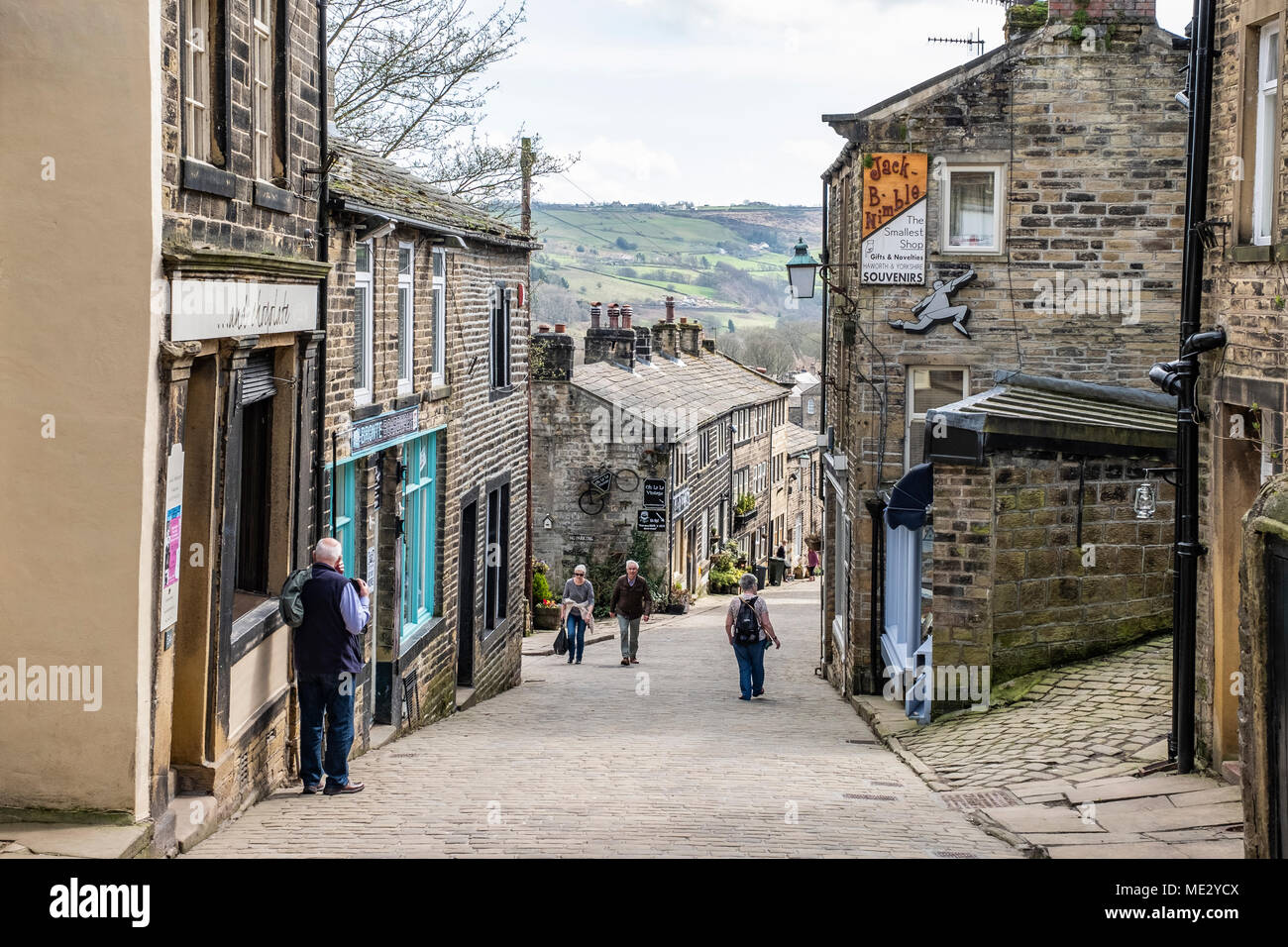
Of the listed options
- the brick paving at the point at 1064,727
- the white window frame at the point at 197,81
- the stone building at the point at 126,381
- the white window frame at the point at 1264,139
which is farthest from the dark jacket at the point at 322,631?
the white window frame at the point at 1264,139

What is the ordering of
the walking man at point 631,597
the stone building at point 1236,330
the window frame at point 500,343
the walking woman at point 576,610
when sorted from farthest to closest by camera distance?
the walking woman at point 576,610 < the walking man at point 631,597 < the window frame at point 500,343 < the stone building at point 1236,330

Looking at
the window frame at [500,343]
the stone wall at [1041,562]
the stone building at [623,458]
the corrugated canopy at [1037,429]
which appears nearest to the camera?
the corrugated canopy at [1037,429]

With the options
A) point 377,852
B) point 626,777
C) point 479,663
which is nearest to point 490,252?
point 479,663

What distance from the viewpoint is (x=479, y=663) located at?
667 inches

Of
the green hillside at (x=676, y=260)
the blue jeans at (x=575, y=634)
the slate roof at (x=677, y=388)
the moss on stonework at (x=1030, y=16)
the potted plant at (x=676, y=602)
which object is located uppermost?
the green hillside at (x=676, y=260)

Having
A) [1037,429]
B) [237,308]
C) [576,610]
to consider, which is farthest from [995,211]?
[237,308]

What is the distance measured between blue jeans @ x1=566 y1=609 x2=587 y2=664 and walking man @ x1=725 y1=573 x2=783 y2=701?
18.9ft

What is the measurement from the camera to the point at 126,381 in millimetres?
6469

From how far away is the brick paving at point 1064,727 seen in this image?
1000cm

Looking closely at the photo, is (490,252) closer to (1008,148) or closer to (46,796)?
(1008,148)

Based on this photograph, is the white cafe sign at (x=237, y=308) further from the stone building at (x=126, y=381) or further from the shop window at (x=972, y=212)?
the shop window at (x=972, y=212)

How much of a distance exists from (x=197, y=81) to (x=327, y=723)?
4169 millimetres

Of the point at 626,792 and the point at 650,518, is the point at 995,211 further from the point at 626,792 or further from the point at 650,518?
the point at 650,518

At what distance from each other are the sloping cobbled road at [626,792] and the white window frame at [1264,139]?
4399mm
